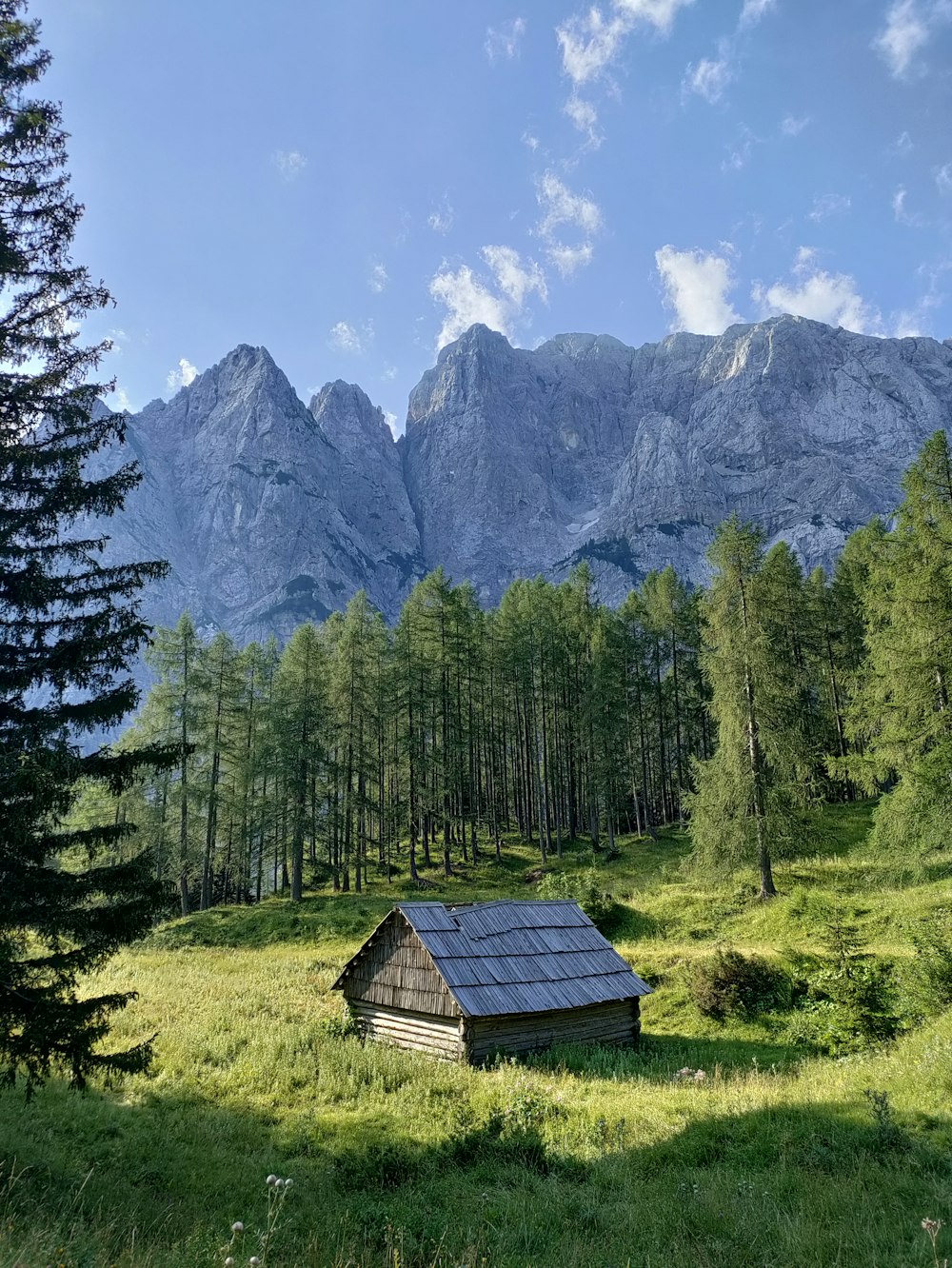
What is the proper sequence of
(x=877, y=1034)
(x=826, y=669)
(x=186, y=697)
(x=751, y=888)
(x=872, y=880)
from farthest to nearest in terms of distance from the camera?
(x=826, y=669) → (x=186, y=697) → (x=751, y=888) → (x=872, y=880) → (x=877, y=1034)

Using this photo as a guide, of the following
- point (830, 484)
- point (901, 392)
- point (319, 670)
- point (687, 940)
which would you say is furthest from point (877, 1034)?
point (901, 392)

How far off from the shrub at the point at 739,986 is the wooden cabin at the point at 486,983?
1965mm

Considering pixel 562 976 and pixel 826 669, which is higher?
pixel 826 669

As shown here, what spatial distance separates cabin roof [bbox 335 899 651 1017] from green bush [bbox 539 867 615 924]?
6766 mm

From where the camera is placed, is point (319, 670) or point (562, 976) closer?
point (562, 976)

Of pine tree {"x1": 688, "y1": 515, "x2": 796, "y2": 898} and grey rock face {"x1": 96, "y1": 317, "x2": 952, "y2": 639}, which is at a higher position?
grey rock face {"x1": 96, "y1": 317, "x2": 952, "y2": 639}

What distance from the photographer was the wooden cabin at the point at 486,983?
16688 millimetres

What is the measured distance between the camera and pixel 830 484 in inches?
6491

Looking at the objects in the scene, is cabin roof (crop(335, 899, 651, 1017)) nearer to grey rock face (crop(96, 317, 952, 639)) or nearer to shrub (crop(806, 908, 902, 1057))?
shrub (crop(806, 908, 902, 1057))

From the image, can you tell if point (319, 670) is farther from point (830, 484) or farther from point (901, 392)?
point (901, 392)

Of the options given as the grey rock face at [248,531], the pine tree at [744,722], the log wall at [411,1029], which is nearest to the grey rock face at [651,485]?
the grey rock face at [248,531]

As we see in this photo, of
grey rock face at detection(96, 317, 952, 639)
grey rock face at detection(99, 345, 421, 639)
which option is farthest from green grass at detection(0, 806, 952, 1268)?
grey rock face at detection(99, 345, 421, 639)

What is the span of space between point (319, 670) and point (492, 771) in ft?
50.4

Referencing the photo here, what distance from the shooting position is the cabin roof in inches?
669
